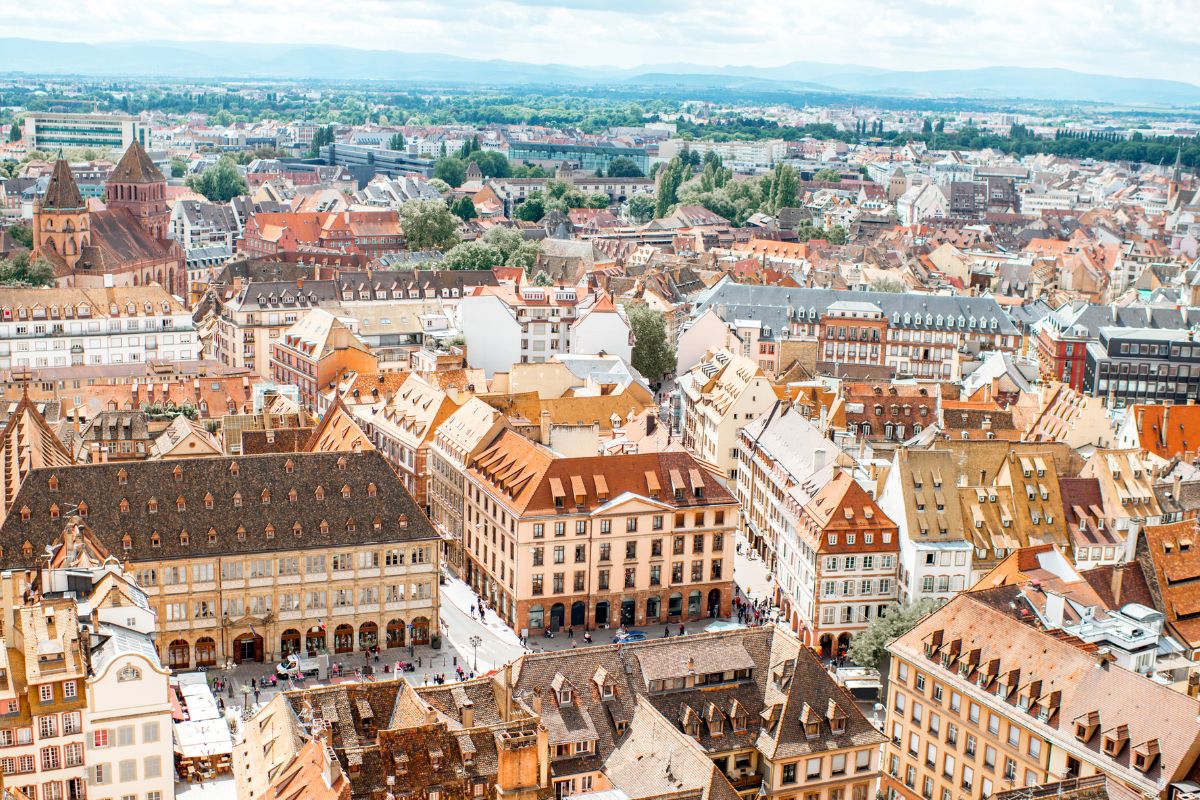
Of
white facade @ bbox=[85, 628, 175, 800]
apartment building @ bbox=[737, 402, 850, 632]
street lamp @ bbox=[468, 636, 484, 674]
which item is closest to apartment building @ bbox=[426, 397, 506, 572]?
street lamp @ bbox=[468, 636, 484, 674]

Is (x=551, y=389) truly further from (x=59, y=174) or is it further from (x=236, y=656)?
(x=59, y=174)

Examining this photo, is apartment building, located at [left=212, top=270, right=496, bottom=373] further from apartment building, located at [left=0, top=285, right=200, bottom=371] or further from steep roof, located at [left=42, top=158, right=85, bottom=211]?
steep roof, located at [left=42, top=158, right=85, bottom=211]

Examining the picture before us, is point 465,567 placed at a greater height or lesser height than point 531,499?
lesser

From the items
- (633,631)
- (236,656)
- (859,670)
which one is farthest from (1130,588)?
(236,656)

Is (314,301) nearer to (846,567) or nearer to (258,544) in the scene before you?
(258,544)

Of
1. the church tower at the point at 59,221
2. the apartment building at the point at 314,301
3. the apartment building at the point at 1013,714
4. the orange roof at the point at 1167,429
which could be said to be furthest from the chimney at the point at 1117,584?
the church tower at the point at 59,221

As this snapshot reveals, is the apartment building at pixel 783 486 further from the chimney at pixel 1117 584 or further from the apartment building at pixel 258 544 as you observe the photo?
the apartment building at pixel 258 544

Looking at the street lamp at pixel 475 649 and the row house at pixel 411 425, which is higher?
the row house at pixel 411 425
